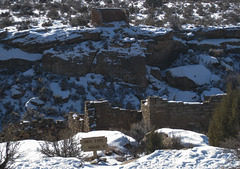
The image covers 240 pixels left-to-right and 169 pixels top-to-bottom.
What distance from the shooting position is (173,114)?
13445 mm

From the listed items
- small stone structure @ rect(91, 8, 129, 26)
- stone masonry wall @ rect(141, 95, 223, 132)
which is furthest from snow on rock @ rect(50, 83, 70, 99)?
stone masonry wall @ rect(141, 95, 223, 132)

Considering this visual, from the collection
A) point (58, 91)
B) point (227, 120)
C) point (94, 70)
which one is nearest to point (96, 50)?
point (94, 70)

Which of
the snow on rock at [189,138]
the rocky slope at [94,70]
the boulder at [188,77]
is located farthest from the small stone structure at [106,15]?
the snow on rock at [189,138]

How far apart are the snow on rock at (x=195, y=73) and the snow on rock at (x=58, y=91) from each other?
29.6 feet

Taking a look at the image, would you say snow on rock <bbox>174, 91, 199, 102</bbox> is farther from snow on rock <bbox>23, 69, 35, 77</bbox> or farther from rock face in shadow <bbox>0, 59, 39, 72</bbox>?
rock face in shadow <bbox>0, 59, 39, 72</bbox>

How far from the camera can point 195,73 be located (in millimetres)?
27609

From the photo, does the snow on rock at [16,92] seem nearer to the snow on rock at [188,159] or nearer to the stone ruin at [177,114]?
the stone ruin at [177,114]

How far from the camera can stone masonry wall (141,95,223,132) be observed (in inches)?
528

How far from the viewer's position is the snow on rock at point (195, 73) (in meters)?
27.2

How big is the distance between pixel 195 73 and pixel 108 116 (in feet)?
48.8

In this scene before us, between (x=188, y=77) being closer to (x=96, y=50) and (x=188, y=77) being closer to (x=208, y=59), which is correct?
(x=208, y=59)

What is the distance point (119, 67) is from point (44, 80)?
5652 millimetres

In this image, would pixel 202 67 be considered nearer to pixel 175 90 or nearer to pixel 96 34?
pixel 175 90

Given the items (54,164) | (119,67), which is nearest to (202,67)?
(119,67)
